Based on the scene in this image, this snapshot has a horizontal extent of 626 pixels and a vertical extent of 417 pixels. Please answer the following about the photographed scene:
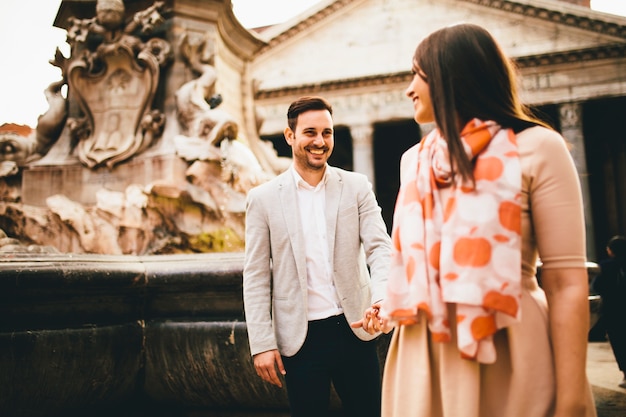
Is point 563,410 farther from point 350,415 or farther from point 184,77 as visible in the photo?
point 184,77

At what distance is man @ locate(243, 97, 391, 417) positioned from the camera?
1810 mm

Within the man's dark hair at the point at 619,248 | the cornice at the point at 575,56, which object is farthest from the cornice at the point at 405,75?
the man's dark hair at the point at 619,248

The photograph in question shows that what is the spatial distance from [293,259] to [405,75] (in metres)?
22.0

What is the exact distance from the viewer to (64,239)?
4.79 m

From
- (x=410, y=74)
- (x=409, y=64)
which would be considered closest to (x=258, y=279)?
(x=410, y=74)

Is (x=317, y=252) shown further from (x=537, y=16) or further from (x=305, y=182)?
(x=537, y=16)

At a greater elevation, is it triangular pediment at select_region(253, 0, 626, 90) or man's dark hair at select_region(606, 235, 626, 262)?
triangular pediment at select_region(253, 0, 626, 90)

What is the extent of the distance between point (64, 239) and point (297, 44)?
21.4 metres

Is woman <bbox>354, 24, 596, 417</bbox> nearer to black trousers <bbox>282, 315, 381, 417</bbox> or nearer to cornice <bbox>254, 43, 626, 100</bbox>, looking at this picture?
black trousers <bbox>282, 315, 381, 417</bbox>

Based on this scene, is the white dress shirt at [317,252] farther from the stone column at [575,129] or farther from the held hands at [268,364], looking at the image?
the stone column at [575,129]

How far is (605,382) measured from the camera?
4520 mm

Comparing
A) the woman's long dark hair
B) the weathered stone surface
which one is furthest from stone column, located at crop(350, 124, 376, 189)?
the woman's long dark hair

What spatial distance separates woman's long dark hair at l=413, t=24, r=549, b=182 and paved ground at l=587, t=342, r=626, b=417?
2871 mm

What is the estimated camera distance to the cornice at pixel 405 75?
70.5 ft
